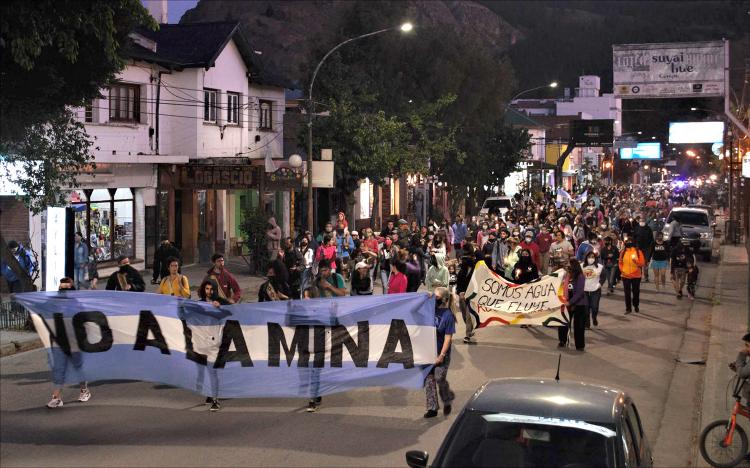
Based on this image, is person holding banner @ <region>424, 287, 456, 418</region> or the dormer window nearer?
person holding banner @ <region>424, 287, 456, 418</region>

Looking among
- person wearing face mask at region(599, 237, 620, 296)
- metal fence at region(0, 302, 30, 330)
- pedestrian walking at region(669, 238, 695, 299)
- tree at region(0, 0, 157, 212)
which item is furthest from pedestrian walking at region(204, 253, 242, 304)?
pedestrian walking at region(669, 238, 695, 299)

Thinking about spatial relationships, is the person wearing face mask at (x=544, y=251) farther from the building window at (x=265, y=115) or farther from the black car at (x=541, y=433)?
the black car at (x=541, y=433)

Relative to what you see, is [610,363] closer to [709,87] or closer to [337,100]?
[709,87]

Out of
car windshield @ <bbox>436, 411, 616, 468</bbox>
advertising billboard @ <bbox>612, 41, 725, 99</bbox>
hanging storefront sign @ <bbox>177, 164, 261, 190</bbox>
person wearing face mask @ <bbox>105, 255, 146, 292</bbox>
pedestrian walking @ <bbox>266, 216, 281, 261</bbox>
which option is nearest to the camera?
car windshield @ <bbox>436, 411, 616, 468</bbox>

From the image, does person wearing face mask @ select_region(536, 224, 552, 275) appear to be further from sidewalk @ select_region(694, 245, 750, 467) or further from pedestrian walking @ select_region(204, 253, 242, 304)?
pedestrian walking @ select_region(204, 253, 242, 304)

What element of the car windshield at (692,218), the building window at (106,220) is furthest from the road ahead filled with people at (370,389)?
the car windshield at (692,218)

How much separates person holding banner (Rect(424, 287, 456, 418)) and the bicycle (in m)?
2.99

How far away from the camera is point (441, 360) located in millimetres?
11156

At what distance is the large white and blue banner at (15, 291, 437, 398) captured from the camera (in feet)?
36.4

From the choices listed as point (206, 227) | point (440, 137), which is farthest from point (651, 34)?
point (206, 227)

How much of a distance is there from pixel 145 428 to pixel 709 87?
30354 mm

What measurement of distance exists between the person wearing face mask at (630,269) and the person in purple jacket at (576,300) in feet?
15.1

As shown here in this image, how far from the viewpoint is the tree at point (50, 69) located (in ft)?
45.0

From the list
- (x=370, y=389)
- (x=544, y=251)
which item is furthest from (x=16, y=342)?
(x=544, y=251)
